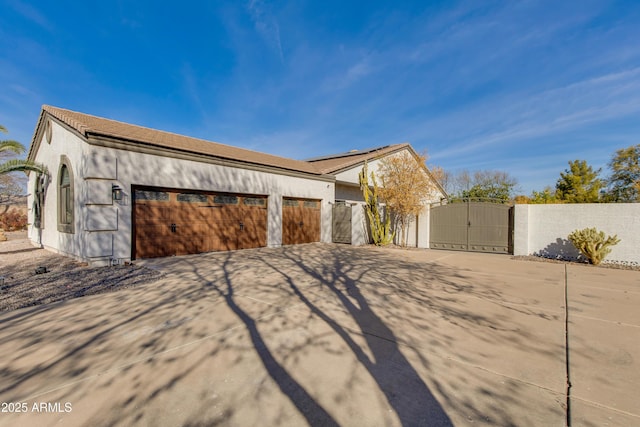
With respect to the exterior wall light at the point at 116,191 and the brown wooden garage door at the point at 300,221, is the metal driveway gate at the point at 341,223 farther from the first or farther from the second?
the exterior wall light at the point at 116,191

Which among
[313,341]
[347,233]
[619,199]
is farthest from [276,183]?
[619,199]

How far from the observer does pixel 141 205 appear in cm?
862

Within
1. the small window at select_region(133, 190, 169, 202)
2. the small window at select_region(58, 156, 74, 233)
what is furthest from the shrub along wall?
the small window at select_region(58, 156, 74, 233)

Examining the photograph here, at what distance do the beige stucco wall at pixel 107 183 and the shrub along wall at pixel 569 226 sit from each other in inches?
415

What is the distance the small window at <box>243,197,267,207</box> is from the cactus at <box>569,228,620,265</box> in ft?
37.4

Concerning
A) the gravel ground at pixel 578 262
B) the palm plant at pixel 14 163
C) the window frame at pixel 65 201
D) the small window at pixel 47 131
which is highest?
the small window at pixel 47 131

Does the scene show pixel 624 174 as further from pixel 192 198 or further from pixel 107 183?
pixel 107 183

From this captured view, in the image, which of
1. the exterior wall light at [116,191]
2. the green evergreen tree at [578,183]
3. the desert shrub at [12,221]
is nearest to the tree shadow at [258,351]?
the exterior wall light at [116,191]

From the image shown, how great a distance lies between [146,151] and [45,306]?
17.3ft

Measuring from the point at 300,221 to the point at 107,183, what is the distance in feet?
24.8

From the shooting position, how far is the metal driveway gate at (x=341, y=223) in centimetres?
1471

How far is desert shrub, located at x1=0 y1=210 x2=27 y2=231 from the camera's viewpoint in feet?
61.8

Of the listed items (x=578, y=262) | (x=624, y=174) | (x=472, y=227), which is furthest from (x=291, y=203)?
(x=624, y=174)

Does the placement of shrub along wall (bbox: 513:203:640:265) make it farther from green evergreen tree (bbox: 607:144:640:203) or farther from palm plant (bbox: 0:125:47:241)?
palm plant (bbox: 0:125:47:241)
